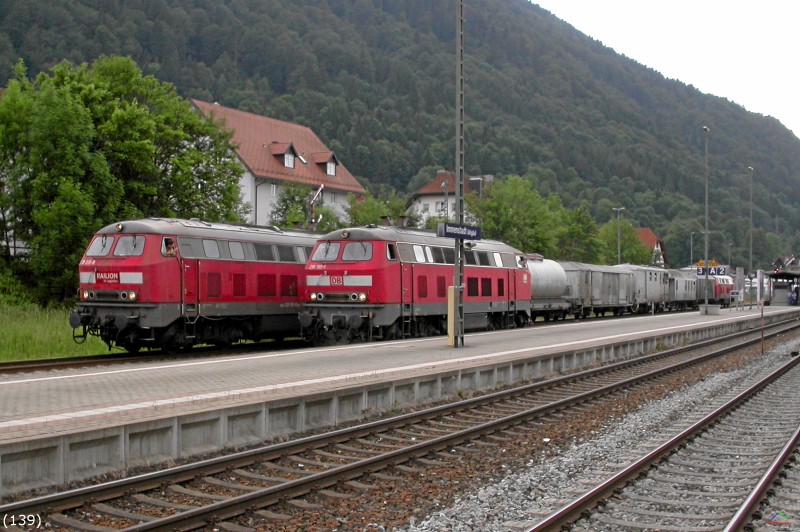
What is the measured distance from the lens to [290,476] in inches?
386

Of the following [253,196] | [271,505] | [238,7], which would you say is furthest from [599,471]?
[238,7]

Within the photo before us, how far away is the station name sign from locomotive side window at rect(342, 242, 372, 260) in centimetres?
372

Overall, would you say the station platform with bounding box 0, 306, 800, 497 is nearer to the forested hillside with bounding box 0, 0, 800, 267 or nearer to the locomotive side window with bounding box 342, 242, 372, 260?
the locomotive side window with bounding box 342, 242, 372, 260

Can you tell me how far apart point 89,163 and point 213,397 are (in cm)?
2597

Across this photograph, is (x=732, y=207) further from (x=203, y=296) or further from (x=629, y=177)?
(x=203, y=296)

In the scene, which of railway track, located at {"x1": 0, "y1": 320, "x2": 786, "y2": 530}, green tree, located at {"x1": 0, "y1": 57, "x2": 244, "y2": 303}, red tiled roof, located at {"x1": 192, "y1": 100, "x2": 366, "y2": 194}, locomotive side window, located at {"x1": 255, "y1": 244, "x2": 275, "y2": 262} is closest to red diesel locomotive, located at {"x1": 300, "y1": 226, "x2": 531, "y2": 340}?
locomotive side window, located at {"x1": 255, "y1": 244, "x2": 275, "y2": 262}

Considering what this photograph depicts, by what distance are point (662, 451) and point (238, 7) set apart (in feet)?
559

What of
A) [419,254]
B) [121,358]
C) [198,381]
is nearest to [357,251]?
[419,254]

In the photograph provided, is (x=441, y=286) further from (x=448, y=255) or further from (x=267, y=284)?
(x=267, y=284)

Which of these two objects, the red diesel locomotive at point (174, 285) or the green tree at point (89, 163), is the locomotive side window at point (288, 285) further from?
the green tree at point (89, 163)

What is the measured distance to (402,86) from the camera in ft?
532

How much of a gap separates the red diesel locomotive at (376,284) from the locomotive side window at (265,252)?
1169 millimetres

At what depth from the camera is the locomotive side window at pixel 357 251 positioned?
25297 millimetres

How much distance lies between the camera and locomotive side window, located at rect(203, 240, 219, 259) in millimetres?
22875
